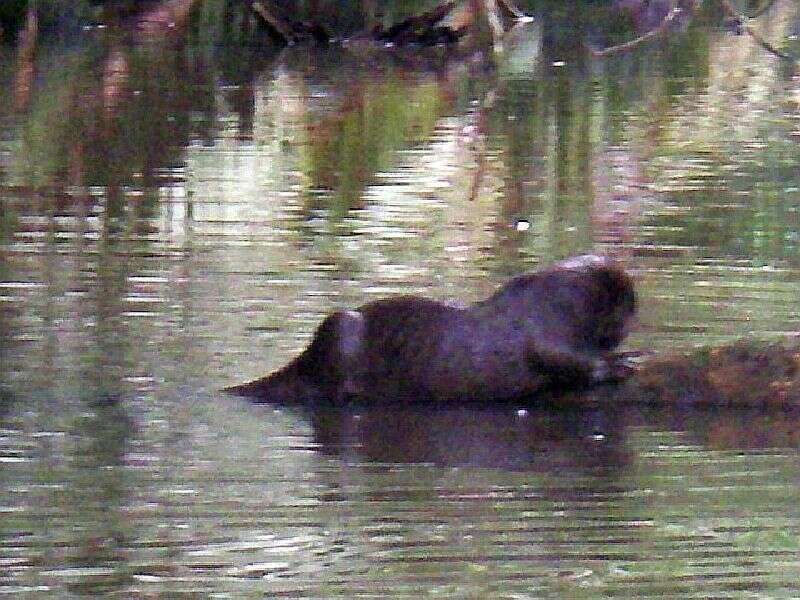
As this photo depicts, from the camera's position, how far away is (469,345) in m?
6.02

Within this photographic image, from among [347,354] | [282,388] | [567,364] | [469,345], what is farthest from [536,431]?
[282,388]

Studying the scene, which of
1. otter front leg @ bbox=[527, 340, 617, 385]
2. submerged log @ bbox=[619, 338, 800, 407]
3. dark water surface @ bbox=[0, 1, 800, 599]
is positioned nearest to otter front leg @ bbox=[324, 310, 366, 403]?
dark water surface @ bbox=[0, 1, 800, 599]

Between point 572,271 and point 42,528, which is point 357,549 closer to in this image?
point 42,528

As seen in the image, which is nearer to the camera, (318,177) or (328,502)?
(328,502)

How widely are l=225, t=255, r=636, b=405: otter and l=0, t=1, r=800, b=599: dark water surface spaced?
0.40 feet

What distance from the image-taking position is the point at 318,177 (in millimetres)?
11562

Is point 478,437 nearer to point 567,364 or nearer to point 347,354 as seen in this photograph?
point 567,364

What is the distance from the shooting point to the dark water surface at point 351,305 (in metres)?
4.28

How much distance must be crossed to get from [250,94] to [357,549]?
1481 centimetres

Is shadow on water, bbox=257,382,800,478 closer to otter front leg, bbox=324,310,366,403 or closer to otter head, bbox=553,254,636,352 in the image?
otter front leg, bbox=324,310,366,403

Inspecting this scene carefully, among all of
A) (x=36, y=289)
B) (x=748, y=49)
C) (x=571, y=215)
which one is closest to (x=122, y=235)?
(x=36, y=289)

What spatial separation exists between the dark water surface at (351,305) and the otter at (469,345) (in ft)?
0.40

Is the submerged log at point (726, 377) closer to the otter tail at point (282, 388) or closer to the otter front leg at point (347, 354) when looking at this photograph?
the otter front leg at point (347, 354)

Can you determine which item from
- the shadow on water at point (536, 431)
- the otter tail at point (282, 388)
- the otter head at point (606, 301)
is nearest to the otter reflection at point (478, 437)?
the shadow on water at point (536, 431)
